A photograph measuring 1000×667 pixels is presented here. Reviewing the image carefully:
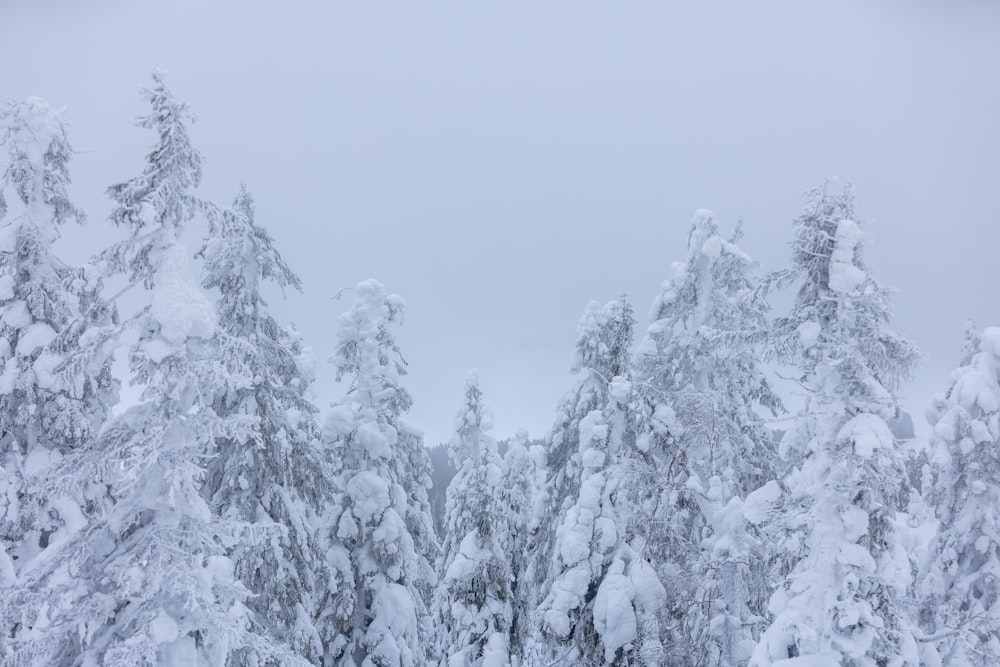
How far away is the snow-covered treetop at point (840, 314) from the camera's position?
9391mm

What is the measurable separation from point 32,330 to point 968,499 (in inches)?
Answer: 840

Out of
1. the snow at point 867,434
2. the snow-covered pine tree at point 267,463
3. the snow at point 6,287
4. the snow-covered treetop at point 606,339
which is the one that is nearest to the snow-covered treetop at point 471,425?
the snow-covered treetop at point 606,339

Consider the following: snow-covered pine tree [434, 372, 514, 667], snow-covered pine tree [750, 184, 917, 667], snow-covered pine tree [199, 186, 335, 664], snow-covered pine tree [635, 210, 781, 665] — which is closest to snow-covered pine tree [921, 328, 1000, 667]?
snow-covered pine tree [635, 210, 781, 665]

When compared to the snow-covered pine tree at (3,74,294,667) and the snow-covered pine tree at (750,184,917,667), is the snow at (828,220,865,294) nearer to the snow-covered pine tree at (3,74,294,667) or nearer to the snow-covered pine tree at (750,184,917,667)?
the snow-covered pine tree at (750,184,917,667)

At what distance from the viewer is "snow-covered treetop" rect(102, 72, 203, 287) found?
8641mm

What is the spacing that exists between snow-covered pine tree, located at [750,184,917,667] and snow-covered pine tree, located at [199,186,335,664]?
9783 millimetres

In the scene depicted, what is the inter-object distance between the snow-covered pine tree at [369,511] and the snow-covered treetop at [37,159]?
7.75 m

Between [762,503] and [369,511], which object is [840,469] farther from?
[369,511]

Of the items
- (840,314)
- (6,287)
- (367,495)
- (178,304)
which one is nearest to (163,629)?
(178,304)

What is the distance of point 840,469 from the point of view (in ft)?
29.9

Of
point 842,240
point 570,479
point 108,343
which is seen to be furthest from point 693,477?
point 108,343

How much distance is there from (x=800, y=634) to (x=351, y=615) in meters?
12.1

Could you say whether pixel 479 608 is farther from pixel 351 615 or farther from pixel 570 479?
pixel 570 479

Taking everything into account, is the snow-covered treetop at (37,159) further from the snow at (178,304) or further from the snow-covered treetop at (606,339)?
the snow-covered treetop at (606,339)
